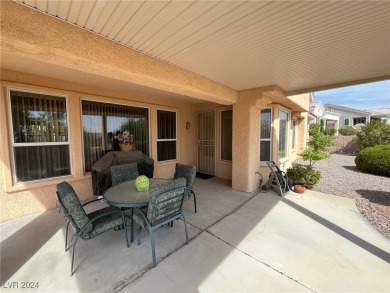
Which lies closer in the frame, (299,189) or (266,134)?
(299,189)

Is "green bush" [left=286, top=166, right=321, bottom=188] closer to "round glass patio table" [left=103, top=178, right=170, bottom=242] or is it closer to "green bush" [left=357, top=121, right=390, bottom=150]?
"round glass patio table" [left=103, top=178, right=170, bottom=242]

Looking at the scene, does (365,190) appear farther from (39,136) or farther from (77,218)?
(39,136)

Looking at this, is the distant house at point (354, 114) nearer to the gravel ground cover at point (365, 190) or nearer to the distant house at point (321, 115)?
the distant house at point (321, 115)

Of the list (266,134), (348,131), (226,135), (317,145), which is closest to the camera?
(317,145)

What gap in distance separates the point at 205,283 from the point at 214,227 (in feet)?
4.02

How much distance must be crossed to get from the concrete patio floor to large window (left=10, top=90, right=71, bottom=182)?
3.27 ft

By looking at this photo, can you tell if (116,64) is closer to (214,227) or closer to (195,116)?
(214,227)

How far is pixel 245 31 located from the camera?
2.13 m

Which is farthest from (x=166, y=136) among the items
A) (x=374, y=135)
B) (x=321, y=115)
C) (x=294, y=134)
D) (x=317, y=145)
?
(x=374, y=135)

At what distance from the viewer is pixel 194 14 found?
182 cm

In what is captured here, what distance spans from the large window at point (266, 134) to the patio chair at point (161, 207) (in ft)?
14.7

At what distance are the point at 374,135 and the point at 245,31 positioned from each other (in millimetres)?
14223

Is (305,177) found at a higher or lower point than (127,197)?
lower
